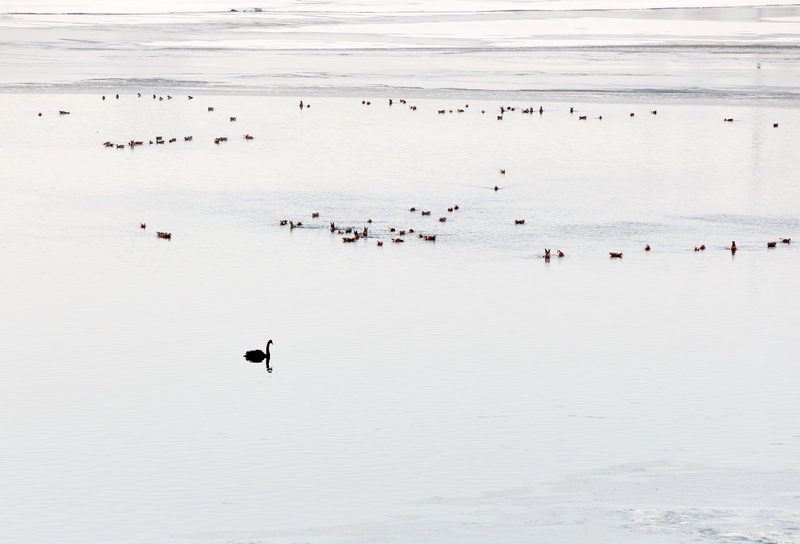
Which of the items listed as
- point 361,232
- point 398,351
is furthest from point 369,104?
point 398,351

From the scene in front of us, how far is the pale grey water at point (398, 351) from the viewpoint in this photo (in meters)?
13.3

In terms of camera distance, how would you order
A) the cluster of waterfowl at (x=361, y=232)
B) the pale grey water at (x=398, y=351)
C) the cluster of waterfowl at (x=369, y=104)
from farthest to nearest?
the cluster of waterfowl at (x=369, y=104) < the cluster of waterfowl at (x=361, y=232) < the pale grey water at (x=398, y=351)

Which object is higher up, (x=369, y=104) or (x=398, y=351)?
(x=369, y=104)

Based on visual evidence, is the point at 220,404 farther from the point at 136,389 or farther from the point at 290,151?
the point at 290,151

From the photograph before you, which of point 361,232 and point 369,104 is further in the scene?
point 369,104

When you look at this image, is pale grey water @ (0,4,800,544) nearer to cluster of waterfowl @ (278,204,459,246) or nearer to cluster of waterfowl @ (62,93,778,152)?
cluster of waterfowl @ (278,204,459,246)

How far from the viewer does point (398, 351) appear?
18719mm

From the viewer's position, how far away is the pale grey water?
43.6 feet

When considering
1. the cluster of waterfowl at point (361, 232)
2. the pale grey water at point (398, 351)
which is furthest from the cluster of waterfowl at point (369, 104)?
the cluster of waterfowl at point (361, 232)

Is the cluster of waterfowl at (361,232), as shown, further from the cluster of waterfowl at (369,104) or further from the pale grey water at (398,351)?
the cluster of waterfowl at (369,104)

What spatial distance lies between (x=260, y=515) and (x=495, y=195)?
20091mm

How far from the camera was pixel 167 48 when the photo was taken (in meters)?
79.8

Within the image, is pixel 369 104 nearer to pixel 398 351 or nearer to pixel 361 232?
pixel 361 232

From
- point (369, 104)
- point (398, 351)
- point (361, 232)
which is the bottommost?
point (398, 351)
